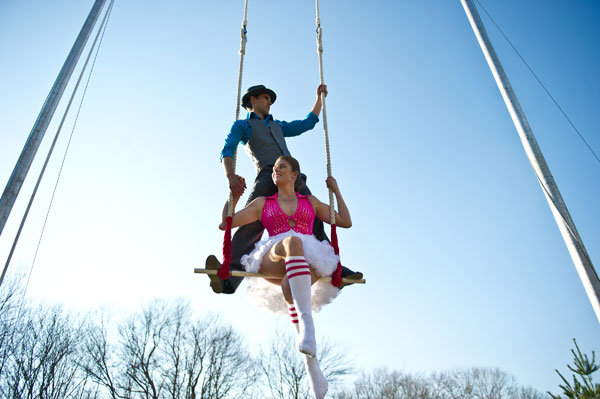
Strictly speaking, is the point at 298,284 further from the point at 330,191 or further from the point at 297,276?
the point at 330,191

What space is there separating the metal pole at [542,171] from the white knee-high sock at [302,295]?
84.5 inches

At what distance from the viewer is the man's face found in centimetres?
439

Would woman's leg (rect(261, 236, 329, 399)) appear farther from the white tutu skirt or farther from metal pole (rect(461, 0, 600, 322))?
metal pole (rect(461, 0, 600, 322))

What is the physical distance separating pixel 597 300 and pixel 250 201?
278 cm

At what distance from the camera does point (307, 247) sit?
3.22 m

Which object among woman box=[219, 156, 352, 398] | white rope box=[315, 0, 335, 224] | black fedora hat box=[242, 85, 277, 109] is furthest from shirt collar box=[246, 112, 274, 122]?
woman box=[219, 156, 352, 398]

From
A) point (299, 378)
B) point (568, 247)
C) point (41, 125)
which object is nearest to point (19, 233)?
point (41, 125)

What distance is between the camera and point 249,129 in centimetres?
408

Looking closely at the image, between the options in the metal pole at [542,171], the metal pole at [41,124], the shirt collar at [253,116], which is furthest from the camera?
the shirt collar at [253,116]

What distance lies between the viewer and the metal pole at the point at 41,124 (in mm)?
3625

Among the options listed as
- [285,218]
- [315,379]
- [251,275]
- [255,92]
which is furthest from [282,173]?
[315,379]

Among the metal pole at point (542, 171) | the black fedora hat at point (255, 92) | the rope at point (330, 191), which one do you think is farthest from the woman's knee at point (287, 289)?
the metal pole at point (542, 171)

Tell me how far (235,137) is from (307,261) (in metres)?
1.37

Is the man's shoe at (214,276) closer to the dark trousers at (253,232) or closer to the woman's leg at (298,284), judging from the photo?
the dark trousers at (253,232)
